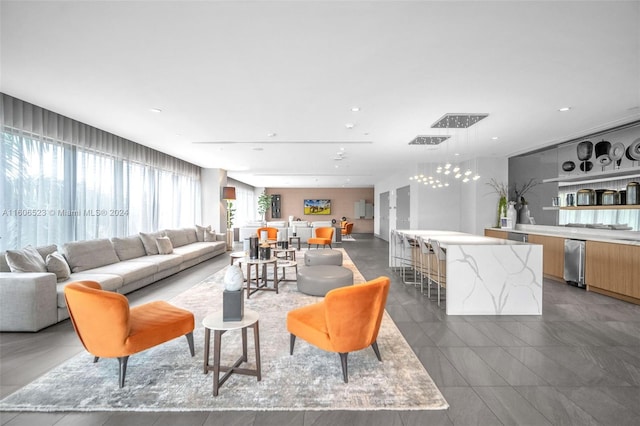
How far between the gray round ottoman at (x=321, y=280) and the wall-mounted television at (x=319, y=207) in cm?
1200

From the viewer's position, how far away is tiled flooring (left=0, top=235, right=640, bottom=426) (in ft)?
6.47

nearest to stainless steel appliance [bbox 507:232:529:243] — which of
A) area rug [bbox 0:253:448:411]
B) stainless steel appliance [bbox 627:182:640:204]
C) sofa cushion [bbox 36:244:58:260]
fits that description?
stainless steel appliance [bbox 627:182:640:204]

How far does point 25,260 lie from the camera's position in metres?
3.57

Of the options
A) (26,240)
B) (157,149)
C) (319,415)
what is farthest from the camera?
(157,149)

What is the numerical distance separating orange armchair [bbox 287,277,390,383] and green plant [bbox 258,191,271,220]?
14.0 meters

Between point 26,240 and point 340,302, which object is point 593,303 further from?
point 26,240

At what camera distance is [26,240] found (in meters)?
4.05

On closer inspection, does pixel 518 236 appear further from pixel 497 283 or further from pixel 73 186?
pixel 73 186

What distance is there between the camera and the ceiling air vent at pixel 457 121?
14.5 feet

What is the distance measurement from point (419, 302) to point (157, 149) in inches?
260

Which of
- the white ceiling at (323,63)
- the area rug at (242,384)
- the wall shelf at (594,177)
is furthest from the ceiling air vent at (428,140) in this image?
the area rug at (242,384)

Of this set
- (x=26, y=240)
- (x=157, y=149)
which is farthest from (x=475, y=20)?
(x=157, y=149)

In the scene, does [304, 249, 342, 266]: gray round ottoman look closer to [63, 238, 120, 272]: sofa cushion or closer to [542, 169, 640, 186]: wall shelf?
[63, 238, 120, 272]: sofa cushion

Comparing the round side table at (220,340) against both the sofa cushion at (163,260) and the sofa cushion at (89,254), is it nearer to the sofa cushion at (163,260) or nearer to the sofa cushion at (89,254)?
the sofa cushion at (89,254)
